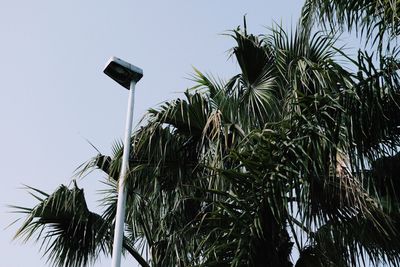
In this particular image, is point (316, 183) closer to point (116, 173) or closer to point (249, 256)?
point (249, 256)

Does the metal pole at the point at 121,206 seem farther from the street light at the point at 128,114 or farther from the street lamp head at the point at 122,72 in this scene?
the street lamp head at the point at 122,72

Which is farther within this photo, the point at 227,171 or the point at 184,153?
the point at 184,153

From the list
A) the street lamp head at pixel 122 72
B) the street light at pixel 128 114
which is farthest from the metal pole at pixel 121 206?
the street lamp head at pixel 122 72

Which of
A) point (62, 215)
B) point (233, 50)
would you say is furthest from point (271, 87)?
point (62, 215)

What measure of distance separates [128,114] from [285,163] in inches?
97.6

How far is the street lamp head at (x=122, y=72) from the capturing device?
8078mm

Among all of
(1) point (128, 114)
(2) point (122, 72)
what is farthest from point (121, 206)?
(2) point (122, 72)

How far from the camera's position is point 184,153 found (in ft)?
25.8

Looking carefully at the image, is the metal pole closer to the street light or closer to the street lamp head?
the street light

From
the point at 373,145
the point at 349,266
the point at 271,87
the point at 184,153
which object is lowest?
the point at 349,266

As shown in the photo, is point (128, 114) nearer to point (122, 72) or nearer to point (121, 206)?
point (122, 72)

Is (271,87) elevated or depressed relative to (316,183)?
elevated

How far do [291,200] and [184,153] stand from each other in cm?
190

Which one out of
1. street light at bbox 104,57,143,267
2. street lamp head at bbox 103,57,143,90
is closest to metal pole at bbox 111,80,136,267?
street light at bbox 104,57,143,267
